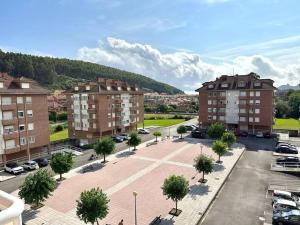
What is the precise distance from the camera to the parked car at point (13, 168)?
41812 mm

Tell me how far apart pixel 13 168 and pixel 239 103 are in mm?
55037

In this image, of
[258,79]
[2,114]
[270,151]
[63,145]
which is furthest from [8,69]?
[270,151]

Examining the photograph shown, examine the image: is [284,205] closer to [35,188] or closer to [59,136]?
[35,188]

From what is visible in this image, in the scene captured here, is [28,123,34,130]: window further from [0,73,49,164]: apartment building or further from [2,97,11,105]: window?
[2,97,11,105]: window

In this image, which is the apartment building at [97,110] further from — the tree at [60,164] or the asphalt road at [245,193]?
the asphalt road at [245,193]

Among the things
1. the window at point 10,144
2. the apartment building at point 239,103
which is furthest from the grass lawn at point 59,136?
the apartment building at point 239,103

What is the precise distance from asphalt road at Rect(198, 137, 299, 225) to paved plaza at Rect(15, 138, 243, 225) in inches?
45.4

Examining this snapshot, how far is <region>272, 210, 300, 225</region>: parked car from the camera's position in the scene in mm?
25094

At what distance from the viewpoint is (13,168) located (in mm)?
42031

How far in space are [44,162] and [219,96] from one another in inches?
1915

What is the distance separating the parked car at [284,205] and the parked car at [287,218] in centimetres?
127

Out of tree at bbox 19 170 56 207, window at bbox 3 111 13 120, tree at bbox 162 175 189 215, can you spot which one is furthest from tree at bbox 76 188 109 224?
window at bbox 3 111 13 120

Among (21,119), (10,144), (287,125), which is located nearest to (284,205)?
(10,144)

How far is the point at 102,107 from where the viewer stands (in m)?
65.5
